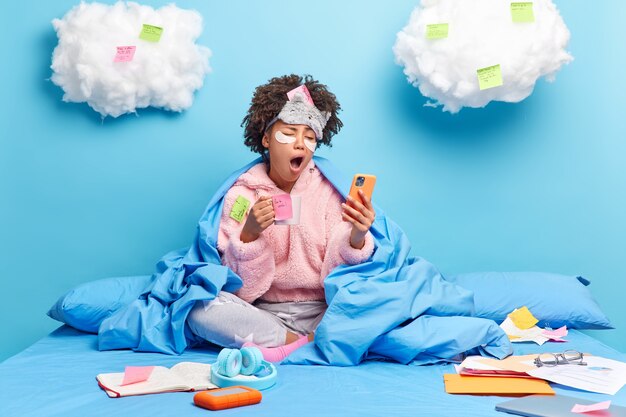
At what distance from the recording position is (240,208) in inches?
107

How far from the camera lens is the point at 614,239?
3270mm

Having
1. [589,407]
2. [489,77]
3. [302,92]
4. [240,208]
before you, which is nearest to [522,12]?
[489,77]

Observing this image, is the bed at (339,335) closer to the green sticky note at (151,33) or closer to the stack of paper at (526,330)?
the stack of paper at (526,330)

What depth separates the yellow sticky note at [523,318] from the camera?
111 inches

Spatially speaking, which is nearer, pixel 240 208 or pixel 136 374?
pixel 136 374

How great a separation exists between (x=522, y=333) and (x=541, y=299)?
0.18 m

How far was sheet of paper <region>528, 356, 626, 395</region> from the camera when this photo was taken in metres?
1.99

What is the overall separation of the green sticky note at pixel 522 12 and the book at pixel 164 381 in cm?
169

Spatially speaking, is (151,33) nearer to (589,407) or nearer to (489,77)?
(489,77)

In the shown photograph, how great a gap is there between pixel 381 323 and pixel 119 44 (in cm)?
154

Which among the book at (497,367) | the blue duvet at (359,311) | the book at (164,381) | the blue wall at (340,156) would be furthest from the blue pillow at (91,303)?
the book at (497,367)

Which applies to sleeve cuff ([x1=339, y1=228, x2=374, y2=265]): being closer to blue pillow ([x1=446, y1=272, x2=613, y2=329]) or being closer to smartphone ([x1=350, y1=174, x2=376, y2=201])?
smartphone ([x1=350, y1=174, x2=376, y2=201])

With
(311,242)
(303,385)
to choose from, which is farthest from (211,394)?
(311,242)

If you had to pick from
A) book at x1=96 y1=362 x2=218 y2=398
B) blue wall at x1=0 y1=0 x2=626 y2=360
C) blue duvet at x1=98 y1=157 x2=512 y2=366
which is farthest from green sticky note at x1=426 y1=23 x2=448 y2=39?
book at x1=96 y1=362 x2=218 y2=398
